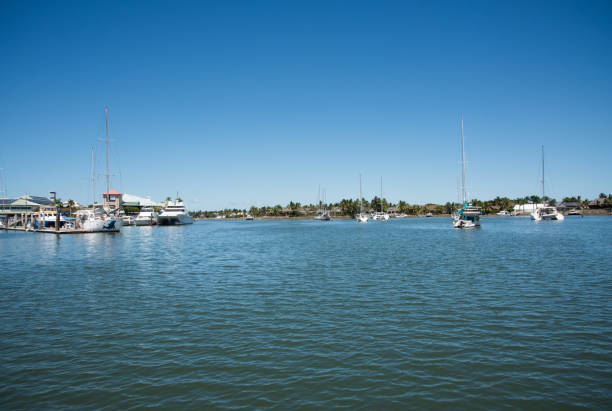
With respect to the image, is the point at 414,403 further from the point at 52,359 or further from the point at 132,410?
the point at 52,359

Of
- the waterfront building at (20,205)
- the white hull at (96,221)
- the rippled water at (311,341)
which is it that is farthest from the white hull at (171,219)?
the rippled water at (311,341)

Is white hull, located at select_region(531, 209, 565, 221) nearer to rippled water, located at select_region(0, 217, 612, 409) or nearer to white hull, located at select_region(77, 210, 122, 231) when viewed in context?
rippled water, located at select_region(0, 217, 612, 409)

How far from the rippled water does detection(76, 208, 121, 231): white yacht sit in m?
72.3

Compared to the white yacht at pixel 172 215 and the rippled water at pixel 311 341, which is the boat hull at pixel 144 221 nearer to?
the white yacht at pixel 172 215

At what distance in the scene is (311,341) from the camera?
44.3 feet

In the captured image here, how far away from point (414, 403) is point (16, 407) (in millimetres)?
10276

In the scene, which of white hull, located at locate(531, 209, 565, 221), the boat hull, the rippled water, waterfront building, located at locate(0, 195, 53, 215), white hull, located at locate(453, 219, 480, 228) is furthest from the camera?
waterfront building, located at locate(0, 195, 53, 215)

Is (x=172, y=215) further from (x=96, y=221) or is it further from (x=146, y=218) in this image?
(x=96, y=221)

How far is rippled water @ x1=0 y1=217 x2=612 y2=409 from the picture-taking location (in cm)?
966

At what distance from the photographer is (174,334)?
14625 mm

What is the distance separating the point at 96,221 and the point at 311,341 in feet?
313

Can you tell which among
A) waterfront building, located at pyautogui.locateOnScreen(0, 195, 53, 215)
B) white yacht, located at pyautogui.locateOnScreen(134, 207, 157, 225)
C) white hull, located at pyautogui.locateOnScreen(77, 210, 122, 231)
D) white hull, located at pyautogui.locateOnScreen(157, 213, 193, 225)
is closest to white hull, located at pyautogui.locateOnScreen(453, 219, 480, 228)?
white hull, located at pyautogui.locateOnScreen(77, 210, 122, 231)

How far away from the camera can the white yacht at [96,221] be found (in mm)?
91000

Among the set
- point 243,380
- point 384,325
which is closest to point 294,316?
point 384,325
